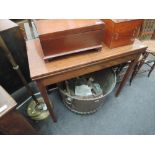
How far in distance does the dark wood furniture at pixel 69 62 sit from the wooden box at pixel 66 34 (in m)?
0.06

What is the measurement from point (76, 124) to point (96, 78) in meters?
0.52

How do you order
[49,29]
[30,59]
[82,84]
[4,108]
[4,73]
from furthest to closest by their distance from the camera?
[82,84]
[4,73]
[30,59]
[49,29]
[4,108]

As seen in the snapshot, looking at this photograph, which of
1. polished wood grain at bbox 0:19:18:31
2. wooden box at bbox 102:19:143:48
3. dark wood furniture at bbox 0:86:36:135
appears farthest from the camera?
polished wood grain at bbox 0:19:18:31

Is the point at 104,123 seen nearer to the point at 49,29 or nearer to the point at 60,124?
the point at 60,124

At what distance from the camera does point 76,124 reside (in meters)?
1.38

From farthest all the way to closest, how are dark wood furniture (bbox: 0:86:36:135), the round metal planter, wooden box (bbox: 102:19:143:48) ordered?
1. the round metal planter
2. wooden box (bbox: 102:19:143:48)
3. dark wood furniture (bbox: 0:86:36:135)

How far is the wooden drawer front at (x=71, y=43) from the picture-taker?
2.69ft

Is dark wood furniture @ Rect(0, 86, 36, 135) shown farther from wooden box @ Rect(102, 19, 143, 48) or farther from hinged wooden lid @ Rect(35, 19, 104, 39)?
wooden box @ Rect(102, 19, 143, 48)

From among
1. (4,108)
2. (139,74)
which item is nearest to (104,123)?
(139,74)

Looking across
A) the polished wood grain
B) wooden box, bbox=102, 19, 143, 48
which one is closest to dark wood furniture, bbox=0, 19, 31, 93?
the polished wood grain

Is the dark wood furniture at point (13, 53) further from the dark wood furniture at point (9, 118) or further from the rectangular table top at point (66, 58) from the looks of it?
the dark wood furniture at point (9, 118)

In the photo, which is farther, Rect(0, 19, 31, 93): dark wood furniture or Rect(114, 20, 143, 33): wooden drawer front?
Rect(0, 19, 31, 93): dark wood furniture

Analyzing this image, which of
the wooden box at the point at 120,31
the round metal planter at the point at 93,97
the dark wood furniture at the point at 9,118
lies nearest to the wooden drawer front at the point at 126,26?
the wooden box at the point at 120,31

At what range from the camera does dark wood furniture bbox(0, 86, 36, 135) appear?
665mm
